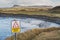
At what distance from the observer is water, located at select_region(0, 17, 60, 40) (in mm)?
6016

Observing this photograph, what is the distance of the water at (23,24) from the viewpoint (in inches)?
A: 237

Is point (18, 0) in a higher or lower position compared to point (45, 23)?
higher

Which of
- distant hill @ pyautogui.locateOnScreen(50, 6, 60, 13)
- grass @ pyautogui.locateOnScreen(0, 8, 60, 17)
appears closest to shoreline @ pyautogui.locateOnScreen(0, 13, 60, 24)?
grass @ pyautogui.locateOnScreen(0, 8, 60, 17)

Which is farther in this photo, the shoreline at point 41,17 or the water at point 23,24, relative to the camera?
the shoreline at point 41,17

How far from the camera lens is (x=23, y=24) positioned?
20.1 ft

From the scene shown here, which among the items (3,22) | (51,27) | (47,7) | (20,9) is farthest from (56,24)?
(3,22)

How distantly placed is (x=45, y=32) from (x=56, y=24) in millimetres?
449

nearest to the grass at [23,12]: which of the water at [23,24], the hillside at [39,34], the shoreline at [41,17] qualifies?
the shoreline at [41,17]

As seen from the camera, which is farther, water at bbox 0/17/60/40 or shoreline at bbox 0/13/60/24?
shoreline at bbox 0/13/60/24

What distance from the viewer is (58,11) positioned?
6.21m

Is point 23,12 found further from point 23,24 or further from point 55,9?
point 55,9

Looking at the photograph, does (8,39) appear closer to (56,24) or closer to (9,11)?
(9,11)

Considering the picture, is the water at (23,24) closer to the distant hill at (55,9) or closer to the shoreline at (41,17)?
the shoreline at (41,17)

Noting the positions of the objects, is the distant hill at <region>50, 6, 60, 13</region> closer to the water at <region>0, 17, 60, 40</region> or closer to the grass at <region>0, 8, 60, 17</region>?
the grass at <region>0, 8, 60, 17</region>
